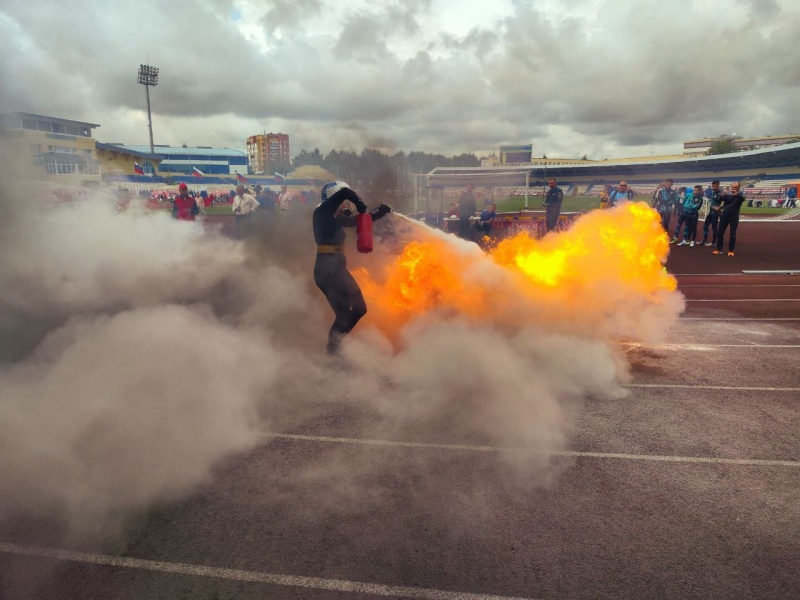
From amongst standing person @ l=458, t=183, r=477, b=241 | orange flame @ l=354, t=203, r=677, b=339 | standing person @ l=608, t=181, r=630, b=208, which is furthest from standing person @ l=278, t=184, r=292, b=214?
standing person @ l=608, t=181, r=630, b=208

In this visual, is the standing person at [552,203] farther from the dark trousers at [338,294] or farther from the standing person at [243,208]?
the dark trousers at [338,294]

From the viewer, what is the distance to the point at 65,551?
2.86m

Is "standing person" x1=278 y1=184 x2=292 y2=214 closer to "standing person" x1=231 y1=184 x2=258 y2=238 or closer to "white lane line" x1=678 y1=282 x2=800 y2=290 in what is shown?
"standing person" x1=231 y1=184 x2=258 y2=238

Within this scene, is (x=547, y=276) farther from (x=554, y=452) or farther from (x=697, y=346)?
(x=554, y=452)

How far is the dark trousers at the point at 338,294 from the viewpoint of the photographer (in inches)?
235

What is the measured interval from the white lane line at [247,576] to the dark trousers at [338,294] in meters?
3.38

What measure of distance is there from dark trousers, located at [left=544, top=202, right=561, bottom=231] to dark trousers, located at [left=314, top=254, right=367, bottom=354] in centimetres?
889

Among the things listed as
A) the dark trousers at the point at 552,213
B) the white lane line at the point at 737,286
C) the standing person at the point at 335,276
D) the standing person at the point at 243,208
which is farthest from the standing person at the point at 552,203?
the standing person at the point at 335,276

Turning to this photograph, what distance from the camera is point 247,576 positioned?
2.64 m

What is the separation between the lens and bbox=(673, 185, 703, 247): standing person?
14273 millimetres

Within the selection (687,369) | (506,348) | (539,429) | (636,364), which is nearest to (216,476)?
(539,429)

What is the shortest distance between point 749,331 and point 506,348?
13.5 feet

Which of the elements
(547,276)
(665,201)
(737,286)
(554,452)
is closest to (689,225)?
(665,201)

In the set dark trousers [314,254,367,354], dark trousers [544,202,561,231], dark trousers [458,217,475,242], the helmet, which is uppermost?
the helmet
